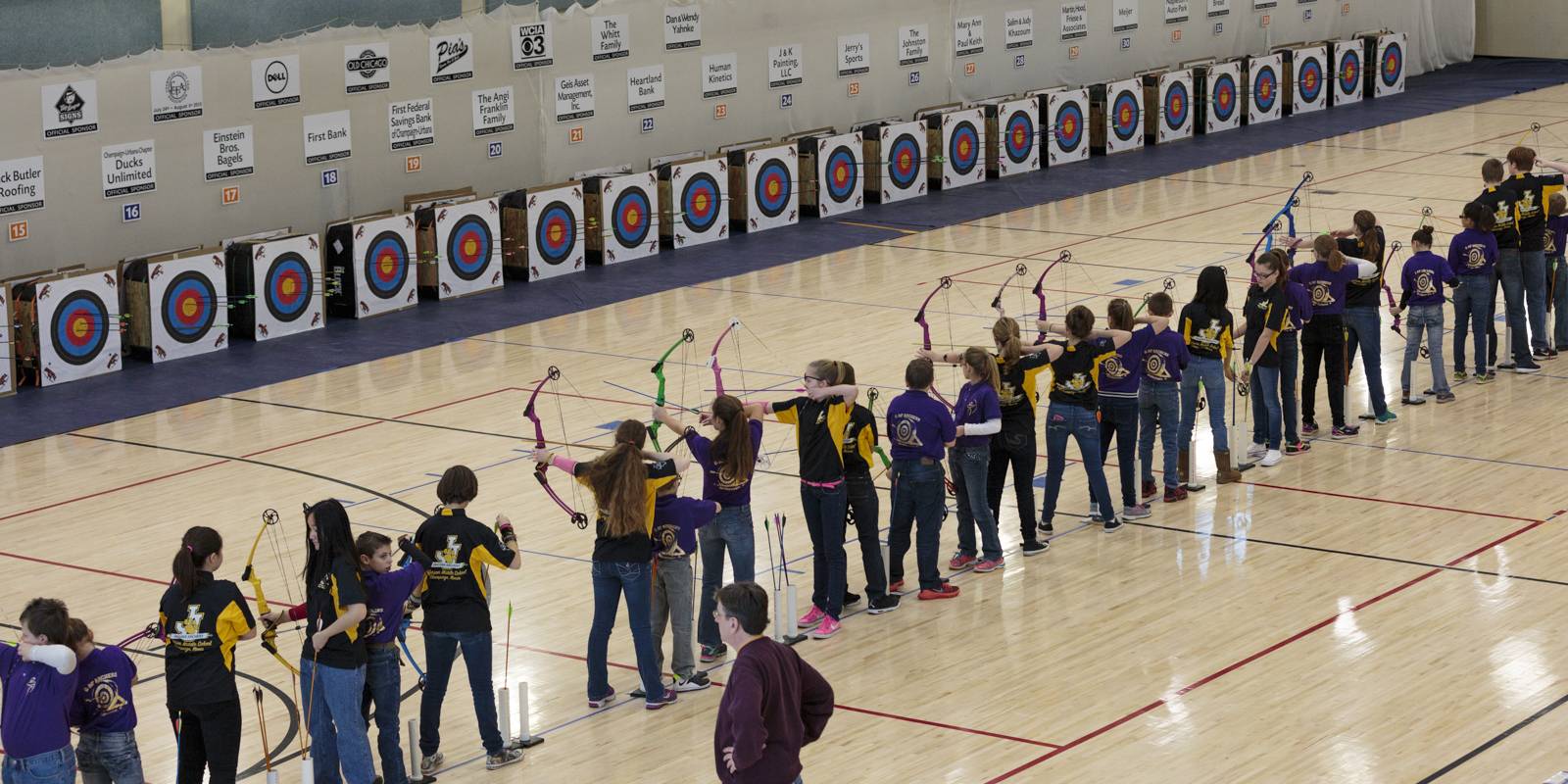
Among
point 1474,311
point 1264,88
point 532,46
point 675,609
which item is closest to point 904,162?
point 532,46

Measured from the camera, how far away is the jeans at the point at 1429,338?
1532cm

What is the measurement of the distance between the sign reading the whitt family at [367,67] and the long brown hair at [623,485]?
12172 millimetres

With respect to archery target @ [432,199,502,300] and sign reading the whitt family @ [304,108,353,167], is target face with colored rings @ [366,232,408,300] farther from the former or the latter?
sign reading the whitt family @ [304,108,353,167]

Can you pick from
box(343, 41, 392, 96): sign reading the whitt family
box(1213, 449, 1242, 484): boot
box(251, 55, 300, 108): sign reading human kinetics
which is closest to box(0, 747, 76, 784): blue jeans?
box(1213, 449, 1242, 484): boot

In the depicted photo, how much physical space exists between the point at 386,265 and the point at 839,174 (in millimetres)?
7095

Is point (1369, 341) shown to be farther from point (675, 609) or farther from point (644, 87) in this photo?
point (644, 87)

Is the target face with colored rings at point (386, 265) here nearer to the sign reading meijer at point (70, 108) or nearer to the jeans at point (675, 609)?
the sign reading meijer at point (70, 108)

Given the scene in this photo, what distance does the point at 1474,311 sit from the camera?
16031 millimetres

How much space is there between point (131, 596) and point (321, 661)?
386 cm

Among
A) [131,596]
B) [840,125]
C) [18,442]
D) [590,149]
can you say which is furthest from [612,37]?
[131,596]

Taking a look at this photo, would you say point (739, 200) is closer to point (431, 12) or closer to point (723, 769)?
point (431, 12)

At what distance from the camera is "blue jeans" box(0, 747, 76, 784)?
792 centimetres

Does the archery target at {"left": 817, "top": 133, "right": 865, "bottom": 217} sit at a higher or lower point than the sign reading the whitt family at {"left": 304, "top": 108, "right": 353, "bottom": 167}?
lower

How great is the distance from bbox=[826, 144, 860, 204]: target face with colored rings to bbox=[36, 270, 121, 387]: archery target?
32.4 feet
